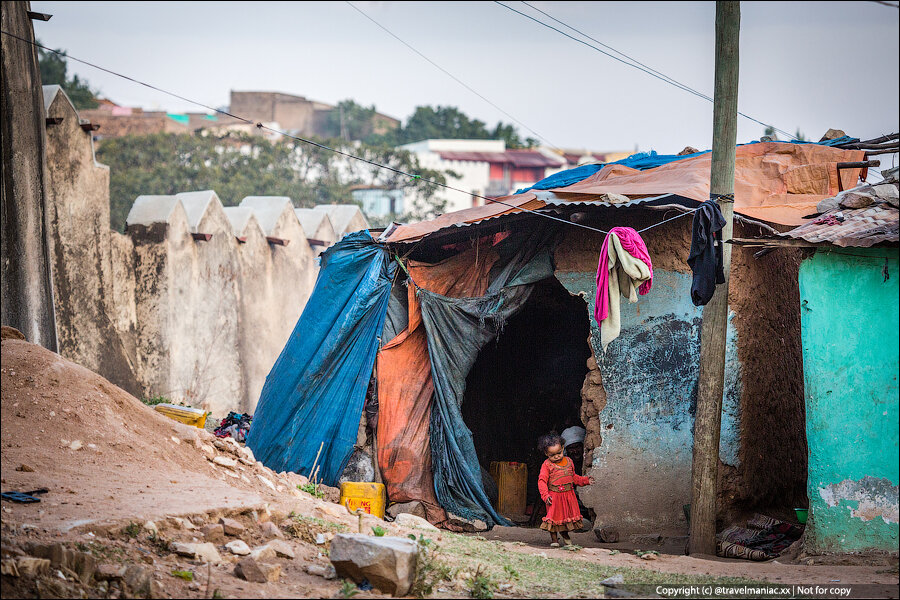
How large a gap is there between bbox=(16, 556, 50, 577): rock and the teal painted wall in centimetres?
494

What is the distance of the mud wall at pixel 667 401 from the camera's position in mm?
7426

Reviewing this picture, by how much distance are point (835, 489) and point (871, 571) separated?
2.08 ft

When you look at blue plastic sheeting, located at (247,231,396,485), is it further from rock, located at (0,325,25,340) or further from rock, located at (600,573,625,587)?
rock, located at (600,573,625,587)

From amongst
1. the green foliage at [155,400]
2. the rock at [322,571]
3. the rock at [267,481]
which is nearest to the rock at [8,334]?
the rock at [267,481]

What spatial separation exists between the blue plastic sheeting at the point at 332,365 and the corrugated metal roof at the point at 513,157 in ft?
94.4

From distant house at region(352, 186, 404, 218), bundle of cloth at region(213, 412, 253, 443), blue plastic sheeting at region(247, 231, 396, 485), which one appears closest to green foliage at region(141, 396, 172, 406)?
bundle of cloth at region(213, 412, 253, 443)

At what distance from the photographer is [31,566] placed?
4180mm

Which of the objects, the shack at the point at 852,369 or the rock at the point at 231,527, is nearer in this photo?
the rock at the point at 231,527

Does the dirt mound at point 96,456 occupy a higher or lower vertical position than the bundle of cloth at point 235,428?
higher

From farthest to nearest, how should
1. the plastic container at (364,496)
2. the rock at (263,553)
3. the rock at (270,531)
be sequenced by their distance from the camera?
the plastic container at (364,496)
the rock at (270,531)
the rock at (263,553)

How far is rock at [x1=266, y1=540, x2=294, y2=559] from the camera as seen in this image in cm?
515

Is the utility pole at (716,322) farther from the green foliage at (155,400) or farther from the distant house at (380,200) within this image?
the distant house at (380,200)

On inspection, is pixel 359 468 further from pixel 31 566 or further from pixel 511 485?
pixel 31 566

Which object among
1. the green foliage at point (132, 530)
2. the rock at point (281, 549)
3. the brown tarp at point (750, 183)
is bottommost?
the rock at point (281, 549)
